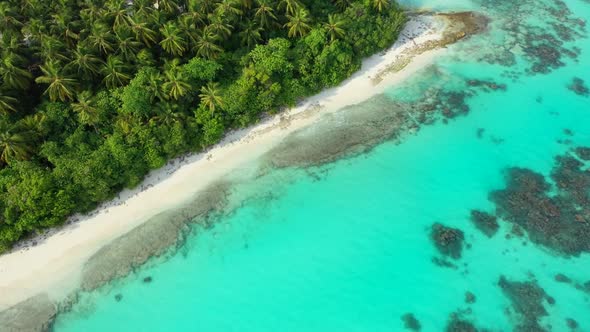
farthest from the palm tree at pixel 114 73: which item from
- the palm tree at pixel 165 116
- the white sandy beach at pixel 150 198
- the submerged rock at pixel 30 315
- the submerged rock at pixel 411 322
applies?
the submerged rock at pixel 411 322

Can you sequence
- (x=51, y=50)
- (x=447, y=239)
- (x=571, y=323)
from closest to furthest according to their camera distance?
(x=571, y=323) < (x=447, y=239) < (x=51, y=50)

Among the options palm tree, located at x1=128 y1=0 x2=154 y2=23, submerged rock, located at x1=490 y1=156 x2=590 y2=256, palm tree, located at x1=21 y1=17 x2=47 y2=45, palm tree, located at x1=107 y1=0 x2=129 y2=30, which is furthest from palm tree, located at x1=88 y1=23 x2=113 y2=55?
submerged rock, located at x1=490 y1=156 x2=590 y2=256

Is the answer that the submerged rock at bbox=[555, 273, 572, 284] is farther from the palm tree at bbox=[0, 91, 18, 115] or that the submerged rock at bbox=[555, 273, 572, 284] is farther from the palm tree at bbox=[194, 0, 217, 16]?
the palm tree at bbox=[0, 91, 18, 115]

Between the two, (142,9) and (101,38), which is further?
(142,9)

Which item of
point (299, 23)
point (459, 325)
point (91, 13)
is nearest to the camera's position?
point (459, 325)

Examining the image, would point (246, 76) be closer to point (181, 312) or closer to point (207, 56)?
point (207, 56)

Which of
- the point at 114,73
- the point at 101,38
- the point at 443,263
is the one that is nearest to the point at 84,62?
the point at 114,73

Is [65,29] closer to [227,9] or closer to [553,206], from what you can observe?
[227,9]
